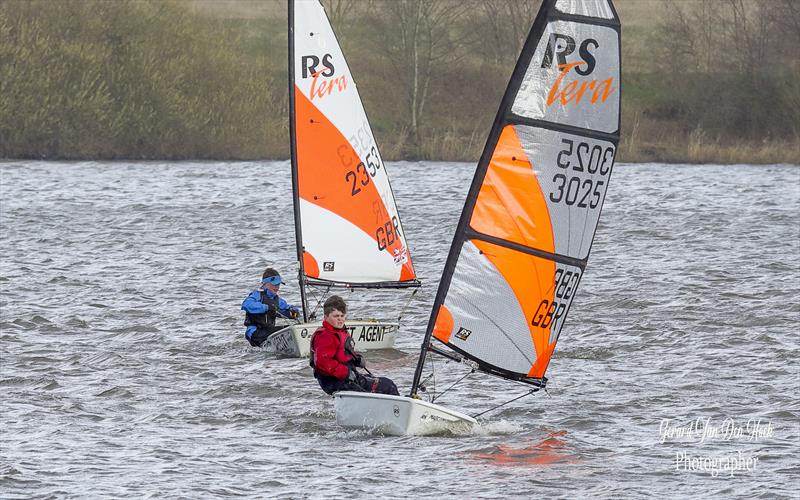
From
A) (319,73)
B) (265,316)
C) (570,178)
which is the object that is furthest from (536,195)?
(319,73)

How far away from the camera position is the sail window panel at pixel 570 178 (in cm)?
1011

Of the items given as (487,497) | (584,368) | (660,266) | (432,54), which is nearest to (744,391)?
(584,368)

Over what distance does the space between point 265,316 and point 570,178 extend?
5.46 m

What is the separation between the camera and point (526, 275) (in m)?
10.5

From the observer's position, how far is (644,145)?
153 ft

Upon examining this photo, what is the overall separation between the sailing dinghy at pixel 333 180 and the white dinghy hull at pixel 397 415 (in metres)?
4.25

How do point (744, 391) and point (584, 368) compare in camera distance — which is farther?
point (584, 368)

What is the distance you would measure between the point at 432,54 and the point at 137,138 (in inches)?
613

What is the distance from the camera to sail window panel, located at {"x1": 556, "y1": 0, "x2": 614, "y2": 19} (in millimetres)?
9758

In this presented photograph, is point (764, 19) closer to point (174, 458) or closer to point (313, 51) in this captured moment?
point (313, 51)

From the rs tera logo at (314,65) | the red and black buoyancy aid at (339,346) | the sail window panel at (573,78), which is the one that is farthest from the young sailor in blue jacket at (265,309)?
the sail window panel at (573,78)

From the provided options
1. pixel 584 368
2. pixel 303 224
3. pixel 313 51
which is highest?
pixel 313 51

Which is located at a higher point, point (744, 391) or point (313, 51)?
point (313, 51)

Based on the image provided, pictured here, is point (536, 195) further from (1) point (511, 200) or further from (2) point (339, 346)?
(2) point (339, 346)
